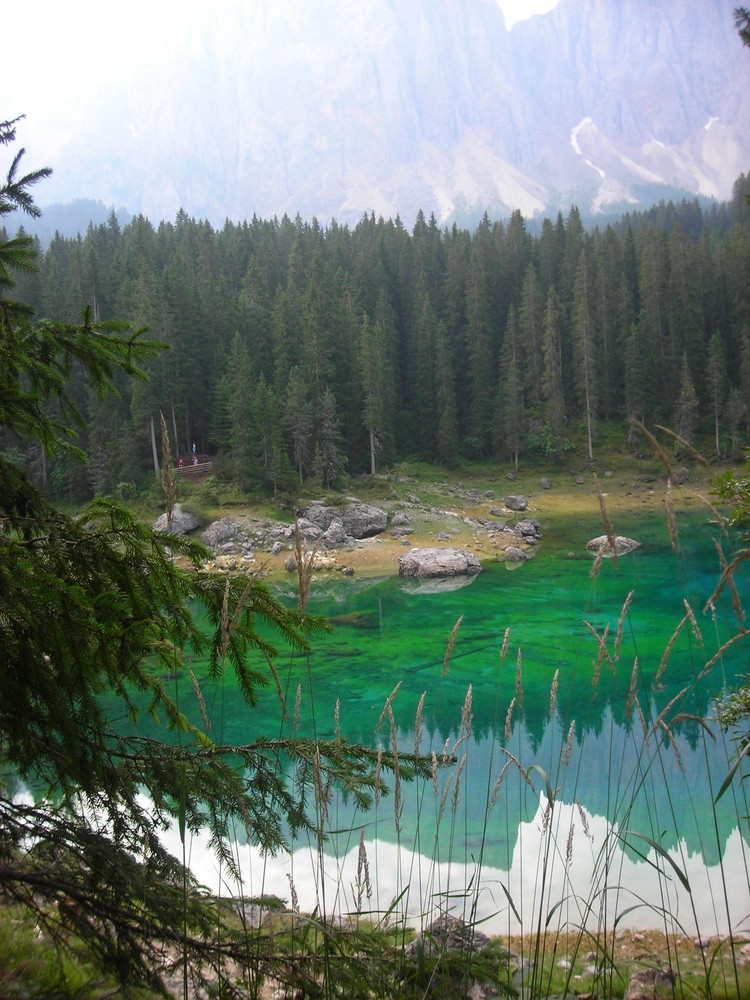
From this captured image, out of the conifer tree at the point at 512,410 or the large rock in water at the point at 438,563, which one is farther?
the conifer tree at the point at 512,410

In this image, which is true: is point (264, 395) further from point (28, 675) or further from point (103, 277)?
point (28, 675)

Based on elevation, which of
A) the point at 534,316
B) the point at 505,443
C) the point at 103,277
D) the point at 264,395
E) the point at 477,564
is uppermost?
the point at 103,277

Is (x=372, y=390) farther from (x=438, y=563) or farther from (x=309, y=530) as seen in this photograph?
(x=438, y=563)

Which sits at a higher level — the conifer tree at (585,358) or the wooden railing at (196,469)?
the conifer tree at (585,358)

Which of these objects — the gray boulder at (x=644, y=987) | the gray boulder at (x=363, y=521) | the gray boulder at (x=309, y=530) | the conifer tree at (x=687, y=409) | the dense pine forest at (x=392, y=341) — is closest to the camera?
the gray boulder at (x=644, y=987)

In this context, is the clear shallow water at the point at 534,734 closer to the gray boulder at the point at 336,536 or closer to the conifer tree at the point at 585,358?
the gray boulder at the point at 336,536

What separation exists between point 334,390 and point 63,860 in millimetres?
44413

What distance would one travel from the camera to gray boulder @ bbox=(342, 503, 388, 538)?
34.9 metres

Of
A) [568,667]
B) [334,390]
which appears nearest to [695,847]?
[568,667]

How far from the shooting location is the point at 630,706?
9.70 feet

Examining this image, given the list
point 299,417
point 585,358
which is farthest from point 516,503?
point 585,358

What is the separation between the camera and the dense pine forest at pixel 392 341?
41.2 m

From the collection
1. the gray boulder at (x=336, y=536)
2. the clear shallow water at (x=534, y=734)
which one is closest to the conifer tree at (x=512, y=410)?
the gray boulder at (x=336, y=536)

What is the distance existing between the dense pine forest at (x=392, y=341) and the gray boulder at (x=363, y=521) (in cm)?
541
